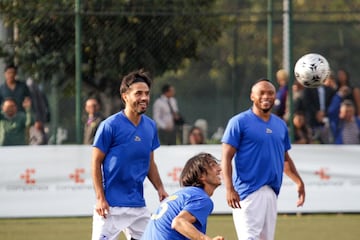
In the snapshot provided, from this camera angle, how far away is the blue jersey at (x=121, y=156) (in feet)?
29.5

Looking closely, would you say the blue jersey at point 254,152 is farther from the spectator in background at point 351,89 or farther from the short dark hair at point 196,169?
the spectator in background at point 351,89

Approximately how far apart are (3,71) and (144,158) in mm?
7231

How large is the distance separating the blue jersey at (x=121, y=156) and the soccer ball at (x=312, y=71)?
10.2 ft

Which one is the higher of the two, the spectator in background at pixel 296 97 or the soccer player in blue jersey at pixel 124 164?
the spectator in background at pixel 296 97

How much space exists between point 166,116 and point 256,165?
7.05 meters

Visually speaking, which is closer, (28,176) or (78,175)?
(28,176)

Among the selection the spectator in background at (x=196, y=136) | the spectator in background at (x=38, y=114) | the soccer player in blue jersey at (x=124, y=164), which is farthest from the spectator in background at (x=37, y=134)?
the soccer player in blue jersey at (x=124, y=164)

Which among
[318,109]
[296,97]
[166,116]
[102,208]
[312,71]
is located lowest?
[102,208]

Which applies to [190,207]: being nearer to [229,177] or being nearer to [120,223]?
[120,223]

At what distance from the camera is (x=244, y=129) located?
32.9 ft


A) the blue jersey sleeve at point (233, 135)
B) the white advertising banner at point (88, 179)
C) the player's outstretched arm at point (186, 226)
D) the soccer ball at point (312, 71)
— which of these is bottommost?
the white advertising banner at point (88, 179)

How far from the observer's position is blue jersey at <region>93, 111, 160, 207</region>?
900 centimetres

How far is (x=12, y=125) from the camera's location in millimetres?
15555

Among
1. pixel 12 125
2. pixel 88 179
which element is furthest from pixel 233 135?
pixel 12 125
